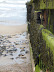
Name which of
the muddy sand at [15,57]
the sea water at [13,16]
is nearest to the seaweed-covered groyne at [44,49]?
the muddy sand at [15,57]

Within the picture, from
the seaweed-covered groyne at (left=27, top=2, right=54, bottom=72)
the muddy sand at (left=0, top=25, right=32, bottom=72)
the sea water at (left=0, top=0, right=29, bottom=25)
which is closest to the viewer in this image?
the seaweed-covered groyne at (left=27, top=2, right=54, bottom=72)

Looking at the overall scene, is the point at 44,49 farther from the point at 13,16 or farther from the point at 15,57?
the point at 13,16

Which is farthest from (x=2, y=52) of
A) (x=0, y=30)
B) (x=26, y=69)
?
(x=0, y=30)

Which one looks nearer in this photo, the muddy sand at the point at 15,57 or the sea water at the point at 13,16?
the muddy sand at the point at 15,57

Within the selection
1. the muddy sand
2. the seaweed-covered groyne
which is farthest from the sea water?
the seaweed-covered groyne

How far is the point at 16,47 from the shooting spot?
858 centimetres

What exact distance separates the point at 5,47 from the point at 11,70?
9.81 feet

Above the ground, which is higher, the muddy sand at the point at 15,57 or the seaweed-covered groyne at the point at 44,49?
the seaweed-covered groyne at the point at 44,49

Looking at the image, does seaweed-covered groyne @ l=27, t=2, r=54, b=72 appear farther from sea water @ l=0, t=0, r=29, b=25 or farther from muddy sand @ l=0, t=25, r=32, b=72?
sea water @ l=0, t=0, r=29, b=25

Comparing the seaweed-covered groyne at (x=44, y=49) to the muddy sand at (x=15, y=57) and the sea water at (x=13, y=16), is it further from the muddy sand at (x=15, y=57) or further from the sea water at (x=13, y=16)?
the sea water at (x=13, y=16)

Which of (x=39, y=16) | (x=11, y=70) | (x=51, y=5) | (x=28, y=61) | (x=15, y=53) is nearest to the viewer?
A: (x=51, y=5)

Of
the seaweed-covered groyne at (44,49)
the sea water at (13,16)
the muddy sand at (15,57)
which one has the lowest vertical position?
the muddy sand at (15,57)

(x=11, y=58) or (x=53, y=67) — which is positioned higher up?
(x=53, y=67)

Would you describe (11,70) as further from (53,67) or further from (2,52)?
(53,67)
